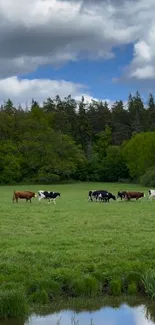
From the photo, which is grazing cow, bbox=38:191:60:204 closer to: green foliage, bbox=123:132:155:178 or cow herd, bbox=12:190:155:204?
cow herd, bbox=12:190:155:204

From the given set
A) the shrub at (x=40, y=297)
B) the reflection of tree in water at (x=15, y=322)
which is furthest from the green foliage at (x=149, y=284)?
the reflection of tree in water at (x=15, y=322)

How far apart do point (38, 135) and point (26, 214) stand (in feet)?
193

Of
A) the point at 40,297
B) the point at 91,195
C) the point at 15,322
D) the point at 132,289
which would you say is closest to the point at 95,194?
the point at 91,195

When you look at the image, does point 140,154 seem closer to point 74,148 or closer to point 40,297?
point 74,148

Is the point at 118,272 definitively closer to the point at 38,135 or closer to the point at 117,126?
the point at 38,135

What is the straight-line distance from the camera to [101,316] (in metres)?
11.3

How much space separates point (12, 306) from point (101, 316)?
2.22 meters

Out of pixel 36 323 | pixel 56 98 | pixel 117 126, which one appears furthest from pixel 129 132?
pixel 36 323

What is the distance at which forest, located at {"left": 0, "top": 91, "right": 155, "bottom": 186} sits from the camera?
82188 mm

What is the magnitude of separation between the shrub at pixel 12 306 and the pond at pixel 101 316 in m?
0.19

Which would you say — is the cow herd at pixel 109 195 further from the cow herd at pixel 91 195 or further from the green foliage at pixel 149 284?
the green foliage at pixel 149 284

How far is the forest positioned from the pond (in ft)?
195

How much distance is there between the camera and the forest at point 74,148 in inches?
3236

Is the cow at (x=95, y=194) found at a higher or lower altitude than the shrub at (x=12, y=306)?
higher
